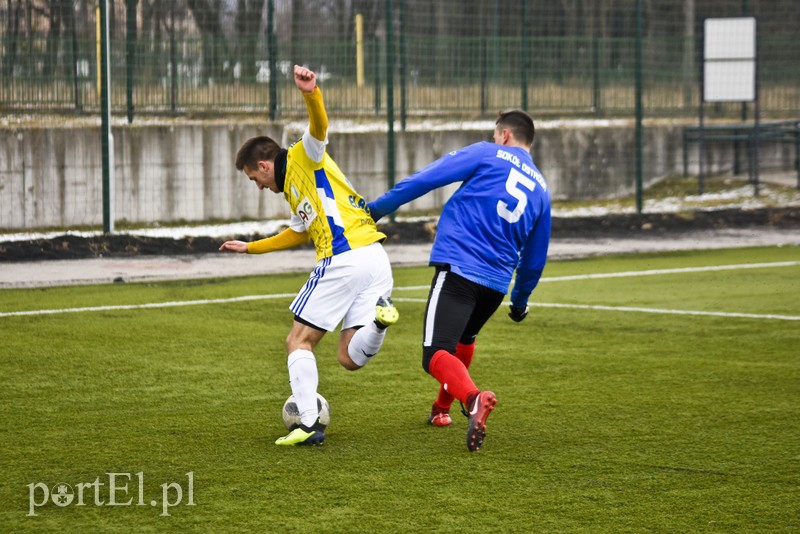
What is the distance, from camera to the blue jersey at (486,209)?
238 inches

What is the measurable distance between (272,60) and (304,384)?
1155cm

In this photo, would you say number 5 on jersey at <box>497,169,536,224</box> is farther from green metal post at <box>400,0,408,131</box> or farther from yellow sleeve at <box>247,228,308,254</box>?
green metal post at <box>400,0,408,131</box>

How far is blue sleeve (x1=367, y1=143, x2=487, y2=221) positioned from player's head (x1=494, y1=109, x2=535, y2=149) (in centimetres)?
16

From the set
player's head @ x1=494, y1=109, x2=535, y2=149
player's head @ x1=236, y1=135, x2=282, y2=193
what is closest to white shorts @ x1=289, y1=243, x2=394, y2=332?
player's head @ x1=236, y1=135, x2=282, y2=193

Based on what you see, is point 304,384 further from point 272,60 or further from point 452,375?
point 272,60

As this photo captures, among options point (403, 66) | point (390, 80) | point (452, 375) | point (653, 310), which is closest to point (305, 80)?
point (452, 375)

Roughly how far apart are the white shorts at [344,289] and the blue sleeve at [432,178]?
31cm

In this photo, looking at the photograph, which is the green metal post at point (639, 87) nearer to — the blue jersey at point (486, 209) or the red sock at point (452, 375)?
the blue jersey at point (486, 209)

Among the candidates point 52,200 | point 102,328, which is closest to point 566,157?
point 52,200

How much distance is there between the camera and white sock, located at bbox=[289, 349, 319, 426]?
6105 millimetres

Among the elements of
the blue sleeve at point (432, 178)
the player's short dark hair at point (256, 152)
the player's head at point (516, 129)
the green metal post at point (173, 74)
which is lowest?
the blue sleeve at point (432, 178)

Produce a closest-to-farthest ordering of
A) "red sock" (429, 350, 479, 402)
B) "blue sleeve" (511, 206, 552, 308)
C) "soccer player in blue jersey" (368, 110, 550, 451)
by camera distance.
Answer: "red sock" (429, 350, 479, 402)
"soccer player in blue jersey" (368, 110, 550, 451)
"blue sleeve" (511, 206, 552, 308)

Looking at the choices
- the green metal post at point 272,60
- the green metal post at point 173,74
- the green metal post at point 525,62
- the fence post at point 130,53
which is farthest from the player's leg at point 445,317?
the green metal post at point 525,62

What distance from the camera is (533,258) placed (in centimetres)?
629
